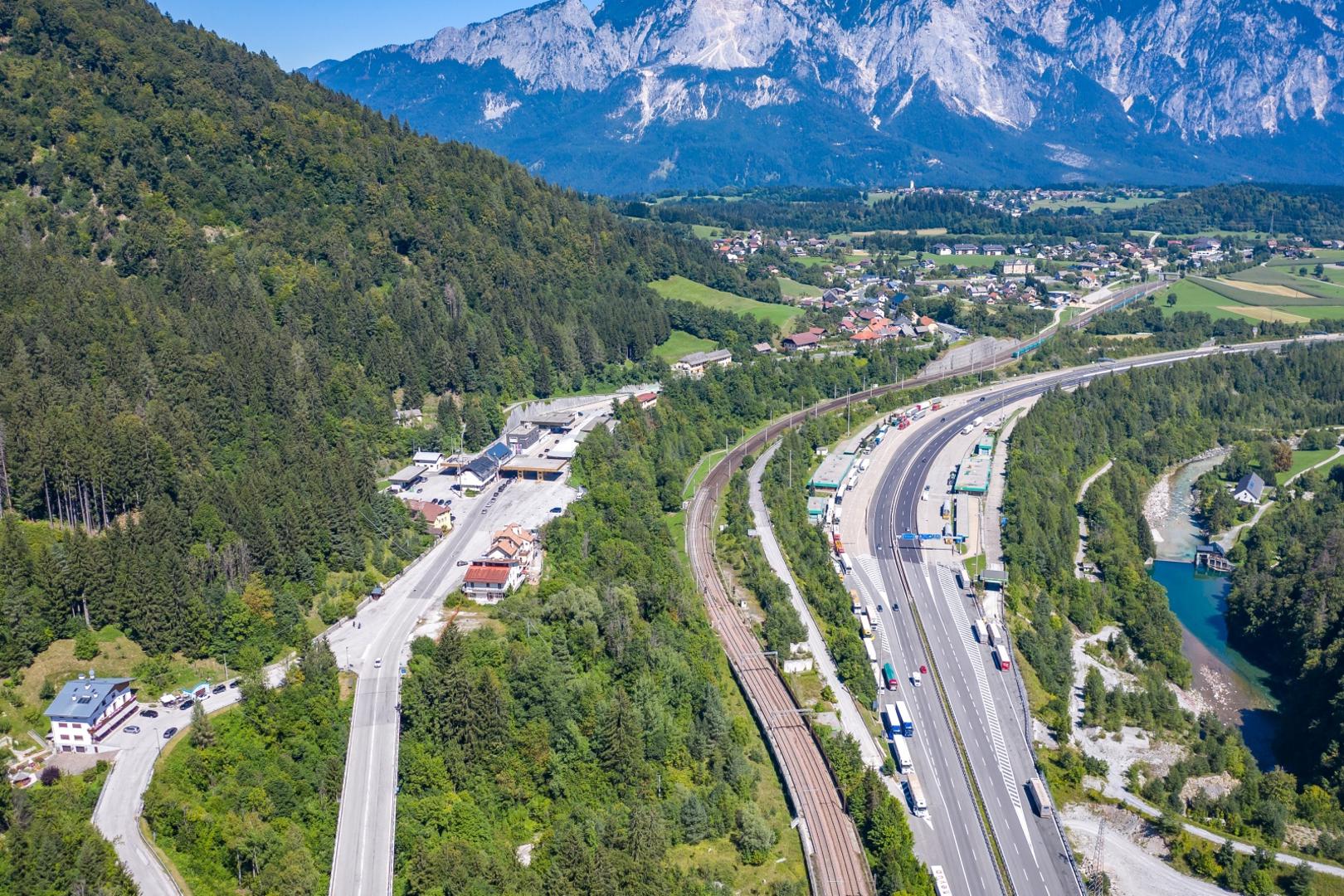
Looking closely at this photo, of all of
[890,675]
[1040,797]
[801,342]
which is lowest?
[1040,797]

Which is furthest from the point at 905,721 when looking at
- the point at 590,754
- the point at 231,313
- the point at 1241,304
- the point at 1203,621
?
the point at 1241,304

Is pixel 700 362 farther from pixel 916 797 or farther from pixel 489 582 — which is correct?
pixel 916 797

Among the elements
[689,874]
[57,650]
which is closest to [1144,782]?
[689,874]

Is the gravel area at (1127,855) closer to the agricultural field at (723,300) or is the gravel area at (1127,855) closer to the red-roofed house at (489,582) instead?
the red-roofed house at (489,582)

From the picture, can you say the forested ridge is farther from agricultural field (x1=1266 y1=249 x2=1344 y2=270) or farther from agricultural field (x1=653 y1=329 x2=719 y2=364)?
agricultural field (x1=653 y1=329 x2=719 y2=364)

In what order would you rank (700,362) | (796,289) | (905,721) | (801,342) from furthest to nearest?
(796,289) < (801,342) < (700,362) < (905,721)

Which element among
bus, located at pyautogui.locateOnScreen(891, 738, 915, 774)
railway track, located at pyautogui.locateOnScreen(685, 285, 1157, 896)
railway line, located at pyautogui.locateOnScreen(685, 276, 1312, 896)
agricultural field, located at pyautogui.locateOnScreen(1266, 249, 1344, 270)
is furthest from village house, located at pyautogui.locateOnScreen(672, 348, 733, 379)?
agricultural field, located at pyautogui.locateOnScreen(1266, 249, 1344, 270)

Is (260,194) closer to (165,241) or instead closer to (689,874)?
(165,241)

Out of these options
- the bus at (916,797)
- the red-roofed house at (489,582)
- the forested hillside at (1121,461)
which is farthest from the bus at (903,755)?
the red-roofed house at (489,582)
